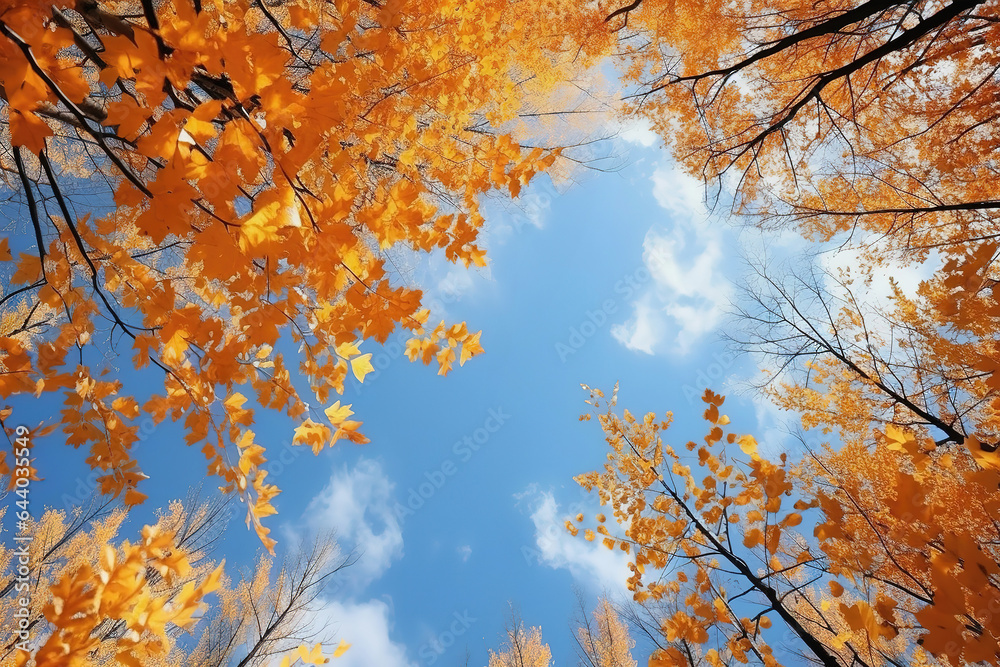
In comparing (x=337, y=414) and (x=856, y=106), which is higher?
(x=856, y=106)

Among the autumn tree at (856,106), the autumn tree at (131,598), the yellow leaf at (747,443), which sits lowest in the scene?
the autumn tree at (131,598)

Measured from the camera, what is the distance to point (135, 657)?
2.77ft

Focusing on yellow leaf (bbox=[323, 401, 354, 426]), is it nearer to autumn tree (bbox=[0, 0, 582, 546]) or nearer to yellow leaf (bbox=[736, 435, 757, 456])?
autumn tree (bbox=[0, 0, 582, 546])

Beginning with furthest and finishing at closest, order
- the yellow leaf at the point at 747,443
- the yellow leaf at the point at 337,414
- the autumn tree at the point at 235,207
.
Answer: the yellow leaf at the point at 747,443 < the yellow leaf at the point at 337,414 < the autumn tree at the point at 235,207

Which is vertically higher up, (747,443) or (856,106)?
(856,106)

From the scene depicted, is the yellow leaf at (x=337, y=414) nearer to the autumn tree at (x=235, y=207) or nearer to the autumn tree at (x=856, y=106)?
the autumn tree at (x=235, y=207)

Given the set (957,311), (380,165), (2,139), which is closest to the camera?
(957,311)

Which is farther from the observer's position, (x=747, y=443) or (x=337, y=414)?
(x=747, y=443)

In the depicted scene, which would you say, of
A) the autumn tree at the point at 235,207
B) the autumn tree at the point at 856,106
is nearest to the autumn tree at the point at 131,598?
the autumn tree at the point at 235,207

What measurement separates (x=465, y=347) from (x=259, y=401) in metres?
0.76

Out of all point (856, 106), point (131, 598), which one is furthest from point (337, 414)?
point (856, 106)

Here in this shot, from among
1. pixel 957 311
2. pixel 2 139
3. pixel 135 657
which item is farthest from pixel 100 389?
pixel 2 139

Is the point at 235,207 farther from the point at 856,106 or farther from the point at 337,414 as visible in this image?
the point at 856,106

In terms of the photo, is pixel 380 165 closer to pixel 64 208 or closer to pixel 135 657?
pixel 64 208
